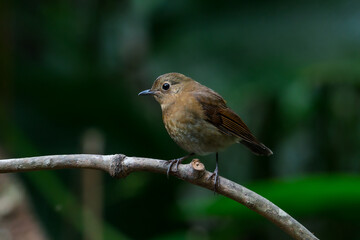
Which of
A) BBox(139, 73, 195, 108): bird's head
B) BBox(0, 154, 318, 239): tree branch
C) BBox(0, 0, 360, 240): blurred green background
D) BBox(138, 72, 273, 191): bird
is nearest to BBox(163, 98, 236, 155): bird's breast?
BBox(138, 72, 273, 191): bird

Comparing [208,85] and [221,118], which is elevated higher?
[221,118]

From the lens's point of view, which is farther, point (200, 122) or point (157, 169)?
point (200, 122)

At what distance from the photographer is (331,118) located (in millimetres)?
4738

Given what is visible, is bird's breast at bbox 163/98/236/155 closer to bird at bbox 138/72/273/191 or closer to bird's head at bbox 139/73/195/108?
bird at bbox 138/72/273/191

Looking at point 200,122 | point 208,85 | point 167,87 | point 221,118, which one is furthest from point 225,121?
point 208,85

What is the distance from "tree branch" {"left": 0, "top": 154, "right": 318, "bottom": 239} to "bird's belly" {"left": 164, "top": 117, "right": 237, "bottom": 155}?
0.76 m

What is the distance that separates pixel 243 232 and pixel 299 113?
1.08 m

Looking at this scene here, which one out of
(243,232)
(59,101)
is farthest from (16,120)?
(243,232)

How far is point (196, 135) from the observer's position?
128 inches

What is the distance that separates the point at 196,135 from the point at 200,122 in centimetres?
10

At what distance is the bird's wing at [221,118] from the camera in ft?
11.0

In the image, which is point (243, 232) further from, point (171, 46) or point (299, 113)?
point (171, 46)

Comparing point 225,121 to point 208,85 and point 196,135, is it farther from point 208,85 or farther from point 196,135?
point 208,85

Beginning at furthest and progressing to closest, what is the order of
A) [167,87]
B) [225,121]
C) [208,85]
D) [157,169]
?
[208,85]
[167,87]
[225,121]
[157,169]
